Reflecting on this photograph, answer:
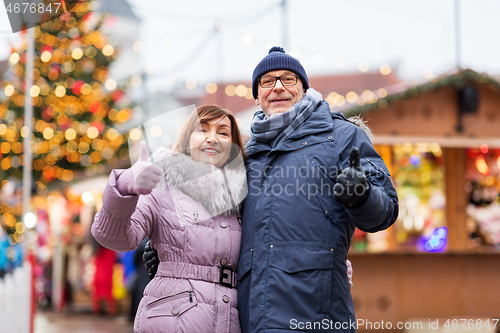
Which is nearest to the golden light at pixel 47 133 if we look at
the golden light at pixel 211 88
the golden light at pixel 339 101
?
the golden light at pixel 211 88

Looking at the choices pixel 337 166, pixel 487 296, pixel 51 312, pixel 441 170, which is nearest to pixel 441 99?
pixel 441 170

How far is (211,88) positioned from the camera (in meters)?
8.56

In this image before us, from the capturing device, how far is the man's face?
2514 millimetres

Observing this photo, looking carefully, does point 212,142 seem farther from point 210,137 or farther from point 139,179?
point 139,179

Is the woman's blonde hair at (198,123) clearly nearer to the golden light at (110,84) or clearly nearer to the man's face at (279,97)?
the man's face at (279,97)

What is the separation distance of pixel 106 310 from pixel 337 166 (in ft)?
29.0

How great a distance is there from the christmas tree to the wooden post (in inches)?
283

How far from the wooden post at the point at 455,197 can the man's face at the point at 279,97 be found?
4.97m

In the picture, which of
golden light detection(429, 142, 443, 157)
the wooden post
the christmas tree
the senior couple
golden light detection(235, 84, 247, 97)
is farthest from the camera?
the christmas tree

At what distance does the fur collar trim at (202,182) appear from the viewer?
7.54 ft

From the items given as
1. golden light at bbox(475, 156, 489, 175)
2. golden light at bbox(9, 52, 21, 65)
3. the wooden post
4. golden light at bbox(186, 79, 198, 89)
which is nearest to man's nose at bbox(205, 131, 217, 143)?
the wooden post

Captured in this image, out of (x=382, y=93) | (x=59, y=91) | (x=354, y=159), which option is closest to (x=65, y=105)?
(x=59, y=91)

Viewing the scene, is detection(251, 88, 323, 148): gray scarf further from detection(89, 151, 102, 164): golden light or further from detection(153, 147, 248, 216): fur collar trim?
detection(89, 151, 102, 164): golden light

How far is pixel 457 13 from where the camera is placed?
672 centimetres
